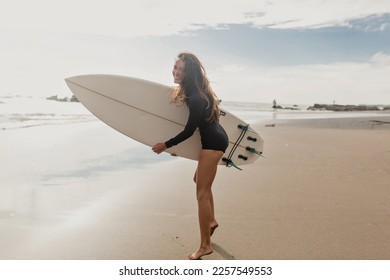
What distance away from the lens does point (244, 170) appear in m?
5.41

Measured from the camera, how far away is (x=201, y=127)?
2.76m

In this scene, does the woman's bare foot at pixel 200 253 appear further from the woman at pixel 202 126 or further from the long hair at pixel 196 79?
the long hair at pixel 196 79

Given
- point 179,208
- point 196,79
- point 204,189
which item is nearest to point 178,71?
point 196,79

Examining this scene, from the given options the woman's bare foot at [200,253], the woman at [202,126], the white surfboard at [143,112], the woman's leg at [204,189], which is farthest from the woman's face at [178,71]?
the woman's bare foot at [200,253]

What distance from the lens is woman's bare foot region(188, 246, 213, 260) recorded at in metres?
2.80

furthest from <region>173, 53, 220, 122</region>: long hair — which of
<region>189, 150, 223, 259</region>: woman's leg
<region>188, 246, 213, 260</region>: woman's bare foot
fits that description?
<region>188, 246, 213, 260</region>: woman's bare foot

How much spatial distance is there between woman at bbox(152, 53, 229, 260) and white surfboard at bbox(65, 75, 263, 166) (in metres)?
0.71

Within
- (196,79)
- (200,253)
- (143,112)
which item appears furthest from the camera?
(143,112)

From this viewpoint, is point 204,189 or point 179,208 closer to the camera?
point 204,189

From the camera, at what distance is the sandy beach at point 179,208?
9.65ft

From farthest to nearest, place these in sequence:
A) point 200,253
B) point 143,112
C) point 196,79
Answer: point 143,112 < point 200,253 < point 196,79

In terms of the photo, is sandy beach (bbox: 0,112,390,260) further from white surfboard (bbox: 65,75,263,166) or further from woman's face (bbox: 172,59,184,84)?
woman's face (bbox: 172,59,184,84)

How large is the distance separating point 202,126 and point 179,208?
1249mm

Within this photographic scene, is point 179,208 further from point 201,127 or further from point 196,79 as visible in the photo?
point 196,79
